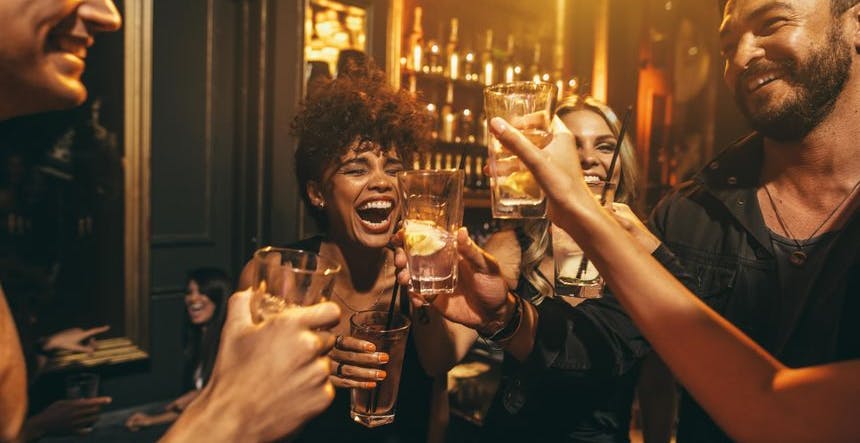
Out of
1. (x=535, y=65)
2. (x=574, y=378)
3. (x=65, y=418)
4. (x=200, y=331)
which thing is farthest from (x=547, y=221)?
(x=535, y=65)

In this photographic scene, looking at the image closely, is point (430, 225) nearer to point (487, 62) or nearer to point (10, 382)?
point (10, 382)

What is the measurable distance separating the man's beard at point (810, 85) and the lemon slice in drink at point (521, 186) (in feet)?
2.77

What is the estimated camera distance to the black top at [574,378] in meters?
1.53

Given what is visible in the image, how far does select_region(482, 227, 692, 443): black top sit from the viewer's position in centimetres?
153

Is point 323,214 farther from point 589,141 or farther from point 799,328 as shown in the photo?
point 799,328

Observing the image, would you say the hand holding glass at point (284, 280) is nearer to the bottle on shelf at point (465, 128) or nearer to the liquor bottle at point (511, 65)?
the bottle on shelf at point (465, 128)

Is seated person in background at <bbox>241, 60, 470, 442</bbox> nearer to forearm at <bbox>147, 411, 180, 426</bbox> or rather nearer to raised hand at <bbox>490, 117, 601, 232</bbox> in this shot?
raised hand at <bbox>490, 117, 601, 232</bbox>

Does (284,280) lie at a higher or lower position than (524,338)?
higher

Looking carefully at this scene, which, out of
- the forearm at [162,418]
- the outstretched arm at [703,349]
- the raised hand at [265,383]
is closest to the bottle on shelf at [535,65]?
the forearm at [162,418]

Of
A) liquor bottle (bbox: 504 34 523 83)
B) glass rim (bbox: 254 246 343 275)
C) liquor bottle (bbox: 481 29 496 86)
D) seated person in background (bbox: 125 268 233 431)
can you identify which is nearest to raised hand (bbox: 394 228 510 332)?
glass rim (bbox: 254 246 343 275)

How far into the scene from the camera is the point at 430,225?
1348mm

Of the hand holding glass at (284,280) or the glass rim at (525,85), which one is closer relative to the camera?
the hand holding glass at (284,280)

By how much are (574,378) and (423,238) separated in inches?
32.3

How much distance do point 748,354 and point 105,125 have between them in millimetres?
3574
